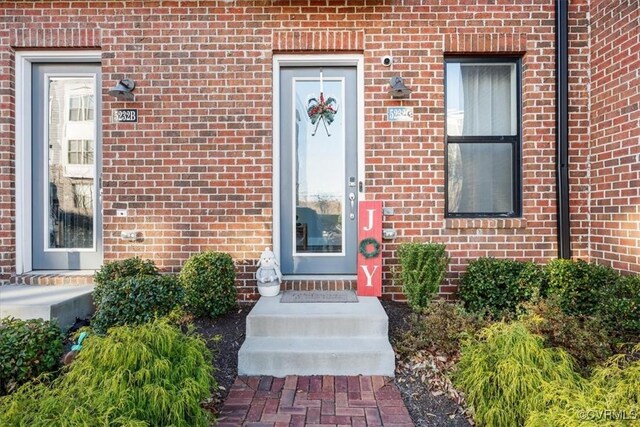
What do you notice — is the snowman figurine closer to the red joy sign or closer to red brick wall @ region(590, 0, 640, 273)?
the red joy sign

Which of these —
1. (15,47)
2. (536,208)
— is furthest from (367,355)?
(15,47)

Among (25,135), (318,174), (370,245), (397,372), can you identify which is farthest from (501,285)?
(25,135)

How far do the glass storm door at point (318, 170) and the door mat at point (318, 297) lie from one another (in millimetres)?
428

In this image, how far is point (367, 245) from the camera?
4055mm

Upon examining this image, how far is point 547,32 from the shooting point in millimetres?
4285

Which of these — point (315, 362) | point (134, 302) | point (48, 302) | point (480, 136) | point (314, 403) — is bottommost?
point (314, 403)

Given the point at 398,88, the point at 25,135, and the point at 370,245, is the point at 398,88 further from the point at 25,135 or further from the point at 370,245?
the point at 25,135

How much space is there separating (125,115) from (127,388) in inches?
126

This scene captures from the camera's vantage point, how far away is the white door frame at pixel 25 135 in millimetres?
4348

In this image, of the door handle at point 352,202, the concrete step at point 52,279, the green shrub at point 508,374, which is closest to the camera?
the green shrub at point 508,374

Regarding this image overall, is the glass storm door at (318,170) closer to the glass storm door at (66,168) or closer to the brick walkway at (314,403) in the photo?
the brick walkway at (314,403)

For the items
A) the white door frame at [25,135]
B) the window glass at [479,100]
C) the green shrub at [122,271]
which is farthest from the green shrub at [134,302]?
the window glass at [479,100]

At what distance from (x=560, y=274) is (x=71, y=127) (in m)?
5.37

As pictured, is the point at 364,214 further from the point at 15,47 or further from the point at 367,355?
the point at 15,47
